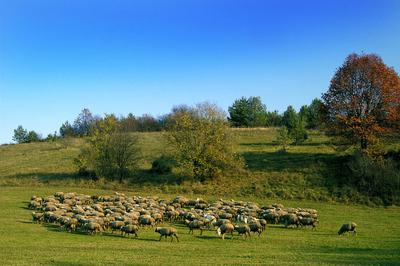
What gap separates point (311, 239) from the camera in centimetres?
2897

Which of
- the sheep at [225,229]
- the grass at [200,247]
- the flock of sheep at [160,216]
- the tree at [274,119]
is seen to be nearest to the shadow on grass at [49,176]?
the flock of sheep at [160,216]

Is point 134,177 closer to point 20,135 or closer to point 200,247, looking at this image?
point 200,247

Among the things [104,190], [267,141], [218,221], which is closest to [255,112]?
[267,141]

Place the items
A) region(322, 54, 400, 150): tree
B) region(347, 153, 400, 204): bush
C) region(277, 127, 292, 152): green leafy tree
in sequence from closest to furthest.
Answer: region(347, 153, 400, 204): bush < region(322, 54, 400, 150): tree < region(277, 127, 292, 152): green leafy tree

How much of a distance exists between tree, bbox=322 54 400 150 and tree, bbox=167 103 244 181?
14.3 meters

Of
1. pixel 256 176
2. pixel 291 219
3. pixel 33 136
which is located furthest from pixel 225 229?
pixel 33 136

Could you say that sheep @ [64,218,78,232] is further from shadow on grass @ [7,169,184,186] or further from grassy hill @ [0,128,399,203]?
shadow on grass @ [7,169,184,186]

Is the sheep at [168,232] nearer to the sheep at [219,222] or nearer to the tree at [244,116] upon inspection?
the sheep at [219,222]

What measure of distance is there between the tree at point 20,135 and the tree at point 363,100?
379 ft

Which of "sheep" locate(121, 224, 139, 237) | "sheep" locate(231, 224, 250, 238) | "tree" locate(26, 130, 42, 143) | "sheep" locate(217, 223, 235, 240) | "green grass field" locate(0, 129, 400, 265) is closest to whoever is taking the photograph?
"green grass field" locate(0, 129, 400, 265)

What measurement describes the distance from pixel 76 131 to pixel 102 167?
88463mm

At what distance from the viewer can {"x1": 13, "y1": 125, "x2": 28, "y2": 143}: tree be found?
476 ft

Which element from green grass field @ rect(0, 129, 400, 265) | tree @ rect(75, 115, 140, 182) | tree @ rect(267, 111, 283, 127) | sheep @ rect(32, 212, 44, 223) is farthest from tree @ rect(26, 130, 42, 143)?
sheep @ rect(32, 212, 44, 223)

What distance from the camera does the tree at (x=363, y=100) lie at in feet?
184
